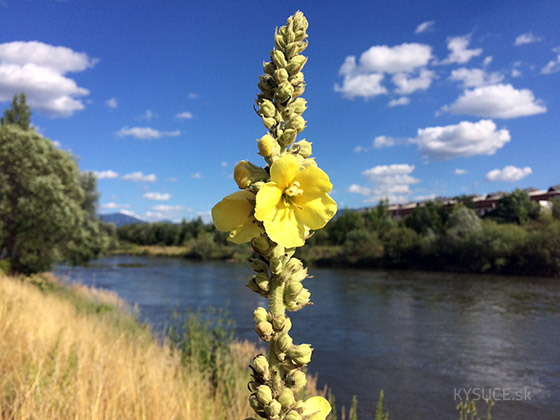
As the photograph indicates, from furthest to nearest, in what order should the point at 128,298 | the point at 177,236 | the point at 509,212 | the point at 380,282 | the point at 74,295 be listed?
1. the point at 177,236
2. the point at 509,212
3. the point at 380,282
4. the point at 128,298
5. the point at 74,295

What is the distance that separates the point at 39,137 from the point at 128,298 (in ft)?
36.1

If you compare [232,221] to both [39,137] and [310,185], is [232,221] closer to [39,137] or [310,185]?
[310,185]

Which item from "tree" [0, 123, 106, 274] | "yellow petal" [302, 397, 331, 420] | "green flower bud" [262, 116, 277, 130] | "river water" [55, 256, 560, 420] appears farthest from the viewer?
"tree" [0, 123, 106, 274]

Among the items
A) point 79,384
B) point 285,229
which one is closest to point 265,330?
point 285,229

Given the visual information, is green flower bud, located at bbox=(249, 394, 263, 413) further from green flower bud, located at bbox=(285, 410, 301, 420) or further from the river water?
the river water

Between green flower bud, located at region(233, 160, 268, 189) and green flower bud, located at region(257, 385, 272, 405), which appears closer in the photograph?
green flower bud, located at region(257, 385, 272, 405)

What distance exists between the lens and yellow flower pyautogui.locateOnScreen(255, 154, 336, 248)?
1.22 m

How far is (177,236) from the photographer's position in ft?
278

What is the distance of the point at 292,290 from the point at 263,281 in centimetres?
10

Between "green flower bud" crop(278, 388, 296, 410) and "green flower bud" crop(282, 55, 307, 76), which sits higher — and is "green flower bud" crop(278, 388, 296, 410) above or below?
below

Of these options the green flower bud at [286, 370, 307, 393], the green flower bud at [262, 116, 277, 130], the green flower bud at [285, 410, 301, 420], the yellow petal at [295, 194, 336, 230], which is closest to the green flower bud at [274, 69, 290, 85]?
the green flower bud at [262, 116, 277, 130]

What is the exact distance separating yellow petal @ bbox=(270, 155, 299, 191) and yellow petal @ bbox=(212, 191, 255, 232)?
0.35 ft

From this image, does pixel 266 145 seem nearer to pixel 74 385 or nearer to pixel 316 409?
pixel 316 409

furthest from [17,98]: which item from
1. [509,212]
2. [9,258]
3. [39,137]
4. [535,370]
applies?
[509,212]
